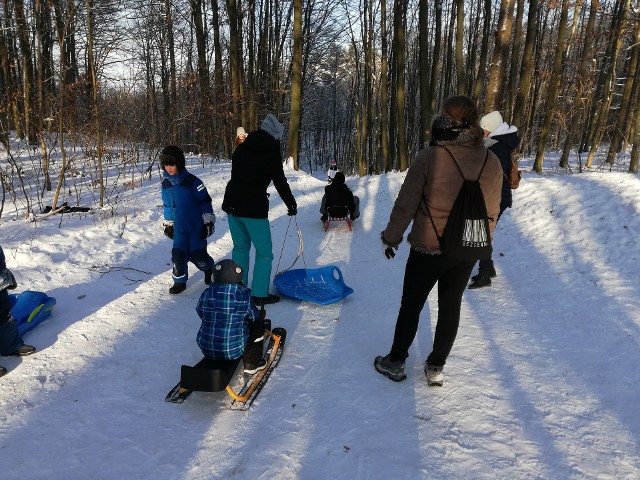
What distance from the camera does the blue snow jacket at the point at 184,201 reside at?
173 inches

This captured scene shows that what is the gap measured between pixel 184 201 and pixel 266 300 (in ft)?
4.70

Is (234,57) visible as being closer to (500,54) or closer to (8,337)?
(500,54)

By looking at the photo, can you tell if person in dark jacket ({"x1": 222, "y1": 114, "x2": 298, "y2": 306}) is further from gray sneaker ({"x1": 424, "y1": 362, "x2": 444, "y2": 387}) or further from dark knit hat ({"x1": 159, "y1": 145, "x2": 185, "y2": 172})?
gray sneaker ({"x1": 424, "y1": 362, "x2": 444, "y2": 387})

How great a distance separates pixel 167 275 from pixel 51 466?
3.13m

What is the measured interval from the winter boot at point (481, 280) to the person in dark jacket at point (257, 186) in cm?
248

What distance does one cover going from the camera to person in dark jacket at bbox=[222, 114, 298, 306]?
161 inches

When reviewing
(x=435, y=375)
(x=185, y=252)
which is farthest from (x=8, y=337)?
(x=435, y=375)

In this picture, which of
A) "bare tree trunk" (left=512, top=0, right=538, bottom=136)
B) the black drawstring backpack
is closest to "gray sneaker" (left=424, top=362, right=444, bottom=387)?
the black drawstring backpack

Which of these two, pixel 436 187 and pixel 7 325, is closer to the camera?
pixel 436 187

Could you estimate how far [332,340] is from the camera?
3740mm

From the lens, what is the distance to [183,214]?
4.47m

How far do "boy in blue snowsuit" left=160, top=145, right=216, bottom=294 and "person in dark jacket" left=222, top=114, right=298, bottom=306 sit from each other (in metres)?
0.41

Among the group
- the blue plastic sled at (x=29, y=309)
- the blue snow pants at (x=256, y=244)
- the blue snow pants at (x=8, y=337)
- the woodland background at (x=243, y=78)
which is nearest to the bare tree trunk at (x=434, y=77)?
the woodland background at (x=243, y=78)

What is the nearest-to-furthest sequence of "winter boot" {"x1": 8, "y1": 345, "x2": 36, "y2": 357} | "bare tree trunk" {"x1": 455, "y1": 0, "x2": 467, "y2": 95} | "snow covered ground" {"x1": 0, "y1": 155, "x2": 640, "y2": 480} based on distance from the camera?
"snow covered ground" {"x1": 0, "y1": 155, "x2": 640, "y2": 480} → "winter boot" {"x1": 8, "y1": 345, "x2": 36, "y2": 357} → "bare tree trunk" {"x1": 455, "y1": 0, "x2": 467, "y2": 95}
